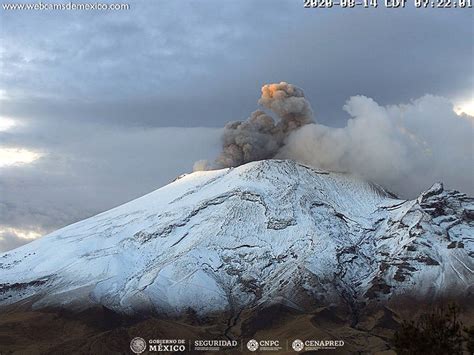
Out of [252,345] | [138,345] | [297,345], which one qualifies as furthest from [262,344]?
[138,345]

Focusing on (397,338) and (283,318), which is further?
(283,318)

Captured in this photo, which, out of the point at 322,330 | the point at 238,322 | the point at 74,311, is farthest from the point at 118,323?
the point at 322,330

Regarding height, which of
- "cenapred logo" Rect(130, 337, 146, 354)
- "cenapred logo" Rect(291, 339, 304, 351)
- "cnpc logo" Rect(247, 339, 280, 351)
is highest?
"cenapred logo" Rect(130, 337, 146, 354)

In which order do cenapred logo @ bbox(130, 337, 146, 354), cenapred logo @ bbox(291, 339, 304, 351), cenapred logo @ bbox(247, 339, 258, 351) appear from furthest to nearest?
cenapred logo @ bbox(130, 337, 146, 354) < cenapred logo @ bbox(247, 339, 258, 351) < cenapred logo @ bbox(291, 339, 304, 351)

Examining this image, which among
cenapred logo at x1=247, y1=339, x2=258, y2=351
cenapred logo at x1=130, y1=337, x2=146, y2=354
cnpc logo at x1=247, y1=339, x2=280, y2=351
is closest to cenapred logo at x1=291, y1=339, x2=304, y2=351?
cnpc logo at x1=247, y1=339, x2=280, y2=351

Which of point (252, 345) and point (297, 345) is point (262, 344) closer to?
point (252, 345)

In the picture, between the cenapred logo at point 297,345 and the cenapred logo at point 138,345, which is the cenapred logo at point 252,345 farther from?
the cenapred logo at point 138,345

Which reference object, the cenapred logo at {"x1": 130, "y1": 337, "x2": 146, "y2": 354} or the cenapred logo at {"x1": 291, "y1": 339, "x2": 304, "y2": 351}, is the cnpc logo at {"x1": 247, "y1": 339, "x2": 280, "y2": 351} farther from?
the cenapred logo at {"x1": 130, "y1": 337, "x2": 146, "y2": 354}

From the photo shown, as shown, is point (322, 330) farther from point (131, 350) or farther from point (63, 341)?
point (63, 341)

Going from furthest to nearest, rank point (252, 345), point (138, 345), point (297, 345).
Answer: point (138, 345) < point (252, 345) < point (297, 345)
